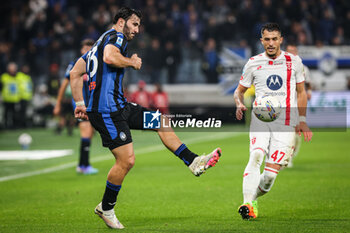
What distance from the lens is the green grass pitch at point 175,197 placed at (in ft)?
22.3

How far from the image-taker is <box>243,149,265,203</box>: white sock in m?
6.91

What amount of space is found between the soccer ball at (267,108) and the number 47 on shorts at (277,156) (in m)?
0.38

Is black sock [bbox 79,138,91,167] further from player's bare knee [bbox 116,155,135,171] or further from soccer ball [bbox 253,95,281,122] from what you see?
soccer ball [bbox 253,95,281,122]

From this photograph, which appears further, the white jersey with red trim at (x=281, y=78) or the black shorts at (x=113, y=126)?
the white jersey with red trim at (x=281, y=78)

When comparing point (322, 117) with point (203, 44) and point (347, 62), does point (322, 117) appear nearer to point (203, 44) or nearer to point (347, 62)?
point (347, 62)

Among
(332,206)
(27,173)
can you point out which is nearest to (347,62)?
(27,173)

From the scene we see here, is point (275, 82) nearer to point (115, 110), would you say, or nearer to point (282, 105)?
point (282, 105)

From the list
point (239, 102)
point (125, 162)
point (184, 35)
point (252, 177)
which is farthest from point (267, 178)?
point (184, 35)

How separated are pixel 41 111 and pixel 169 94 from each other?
5269 millimetres

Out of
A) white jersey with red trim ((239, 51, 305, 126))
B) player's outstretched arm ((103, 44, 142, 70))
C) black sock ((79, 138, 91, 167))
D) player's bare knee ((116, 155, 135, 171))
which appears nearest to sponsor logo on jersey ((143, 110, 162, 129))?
player's bare knee ((116, 155, 135, 171))

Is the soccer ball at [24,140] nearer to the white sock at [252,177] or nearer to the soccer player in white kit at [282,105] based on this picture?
the soccer player in white kit at [282,105]

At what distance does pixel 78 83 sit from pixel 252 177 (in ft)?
7.22

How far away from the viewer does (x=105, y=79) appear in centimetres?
649

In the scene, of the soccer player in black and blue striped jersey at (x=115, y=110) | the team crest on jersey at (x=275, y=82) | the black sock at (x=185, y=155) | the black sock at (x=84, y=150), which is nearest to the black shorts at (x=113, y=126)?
the soccer player in black and blue striped jersey at (x=115, y=110)
